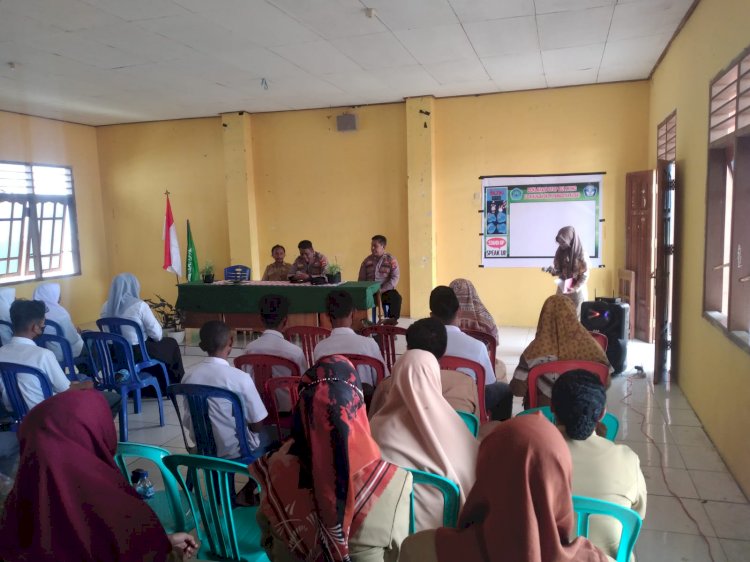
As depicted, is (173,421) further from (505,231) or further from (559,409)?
(505,231)

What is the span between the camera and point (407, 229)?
790cm

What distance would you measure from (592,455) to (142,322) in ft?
12.4

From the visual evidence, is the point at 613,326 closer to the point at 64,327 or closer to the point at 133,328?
the point at 133,328

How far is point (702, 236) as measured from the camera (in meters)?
3.93

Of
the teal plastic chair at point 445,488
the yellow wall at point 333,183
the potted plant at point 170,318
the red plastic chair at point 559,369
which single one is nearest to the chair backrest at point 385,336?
the red plastic chair at point 559,369

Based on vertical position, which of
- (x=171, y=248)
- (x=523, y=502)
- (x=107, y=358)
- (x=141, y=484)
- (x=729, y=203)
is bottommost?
(x=141, y=484)

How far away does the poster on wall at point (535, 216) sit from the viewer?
7094mm

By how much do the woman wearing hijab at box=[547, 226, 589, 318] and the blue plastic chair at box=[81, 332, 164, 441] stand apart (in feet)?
13.7

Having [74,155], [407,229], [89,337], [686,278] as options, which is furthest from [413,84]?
[74,155]

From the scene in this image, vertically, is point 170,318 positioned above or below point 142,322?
below

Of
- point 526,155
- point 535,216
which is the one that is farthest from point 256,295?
point 526,155

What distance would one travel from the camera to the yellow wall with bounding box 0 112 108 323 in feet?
26.0

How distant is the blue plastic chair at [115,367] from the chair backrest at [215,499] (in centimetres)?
218

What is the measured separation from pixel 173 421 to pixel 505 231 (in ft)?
16.1
